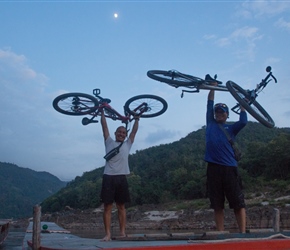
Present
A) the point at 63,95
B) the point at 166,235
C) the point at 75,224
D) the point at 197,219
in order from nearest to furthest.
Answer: the point at 166,235
the point at 63,95
the point at 197,219
the point at 75,224

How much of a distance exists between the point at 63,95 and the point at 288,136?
42159 mm

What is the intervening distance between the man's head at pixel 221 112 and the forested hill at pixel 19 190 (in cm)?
10055

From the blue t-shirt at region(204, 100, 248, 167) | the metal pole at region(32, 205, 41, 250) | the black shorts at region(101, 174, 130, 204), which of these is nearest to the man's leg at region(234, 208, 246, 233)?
the blue t-shirt at region(204, 100, 248, 167)

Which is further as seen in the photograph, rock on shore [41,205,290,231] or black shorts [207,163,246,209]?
rock on shore [41,205,290,231]

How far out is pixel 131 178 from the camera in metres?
57.9

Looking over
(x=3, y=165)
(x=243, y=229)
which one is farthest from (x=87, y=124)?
(x=3, y=165)

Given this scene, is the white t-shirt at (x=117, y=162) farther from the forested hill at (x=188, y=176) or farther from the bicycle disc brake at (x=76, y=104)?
the forested hill at (x=188, y=176)

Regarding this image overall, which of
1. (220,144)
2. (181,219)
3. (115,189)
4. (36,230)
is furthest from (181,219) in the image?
(220,144)

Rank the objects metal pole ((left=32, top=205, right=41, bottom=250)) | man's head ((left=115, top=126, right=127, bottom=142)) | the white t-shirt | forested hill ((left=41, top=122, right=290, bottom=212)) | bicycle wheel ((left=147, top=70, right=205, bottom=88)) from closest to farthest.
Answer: metal pole ((left=32, top=205, right=41, bottom=250)) < the white t-shirt < man's head ((left=115, top=126, right=127, bottom=142)) < bicycle wheel ((left=147, top=70, right=205, bottom=88)) < forested hill ((left=41, top=122, right=290, bottom=212))

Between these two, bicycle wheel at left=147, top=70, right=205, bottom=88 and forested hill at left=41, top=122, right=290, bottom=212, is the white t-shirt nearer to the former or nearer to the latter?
bicycle wheel at left=147, top=70, right=205, bottom=88

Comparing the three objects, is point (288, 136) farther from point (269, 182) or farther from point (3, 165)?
point (3, 165)

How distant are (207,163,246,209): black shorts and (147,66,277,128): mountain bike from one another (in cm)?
155

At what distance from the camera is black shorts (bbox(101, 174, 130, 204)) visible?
532 centimetres

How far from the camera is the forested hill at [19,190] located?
109250 mm
